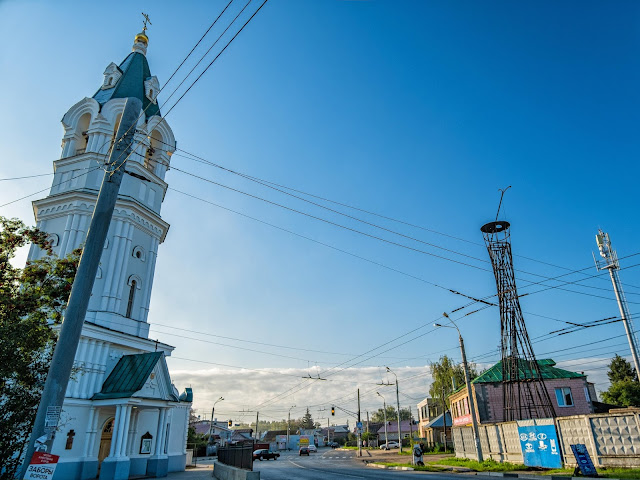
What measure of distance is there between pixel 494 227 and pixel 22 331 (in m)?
28.8

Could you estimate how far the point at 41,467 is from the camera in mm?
7129

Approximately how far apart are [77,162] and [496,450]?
33.6 meters

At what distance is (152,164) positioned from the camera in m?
31.6

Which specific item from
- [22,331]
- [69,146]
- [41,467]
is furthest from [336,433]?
[41,467]

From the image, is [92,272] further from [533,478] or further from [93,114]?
[93,114]

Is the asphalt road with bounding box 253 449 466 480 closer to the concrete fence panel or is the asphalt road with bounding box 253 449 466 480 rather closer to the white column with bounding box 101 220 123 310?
the concrete fence panel

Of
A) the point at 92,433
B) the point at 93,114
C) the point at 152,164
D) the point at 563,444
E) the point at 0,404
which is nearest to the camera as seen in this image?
the point at 0,404

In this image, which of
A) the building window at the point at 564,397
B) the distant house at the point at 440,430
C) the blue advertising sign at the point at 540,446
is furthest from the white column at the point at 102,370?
the distant house at the point at 440,430

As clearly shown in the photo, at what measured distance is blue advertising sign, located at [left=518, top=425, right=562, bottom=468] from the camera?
20969mm

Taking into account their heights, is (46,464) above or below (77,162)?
below

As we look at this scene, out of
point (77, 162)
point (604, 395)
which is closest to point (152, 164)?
point (77, 162)

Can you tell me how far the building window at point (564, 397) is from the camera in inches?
1359

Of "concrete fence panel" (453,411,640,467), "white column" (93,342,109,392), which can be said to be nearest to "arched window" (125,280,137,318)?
"white column" (93,342,109,392)

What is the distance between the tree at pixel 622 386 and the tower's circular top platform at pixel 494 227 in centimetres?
3824
